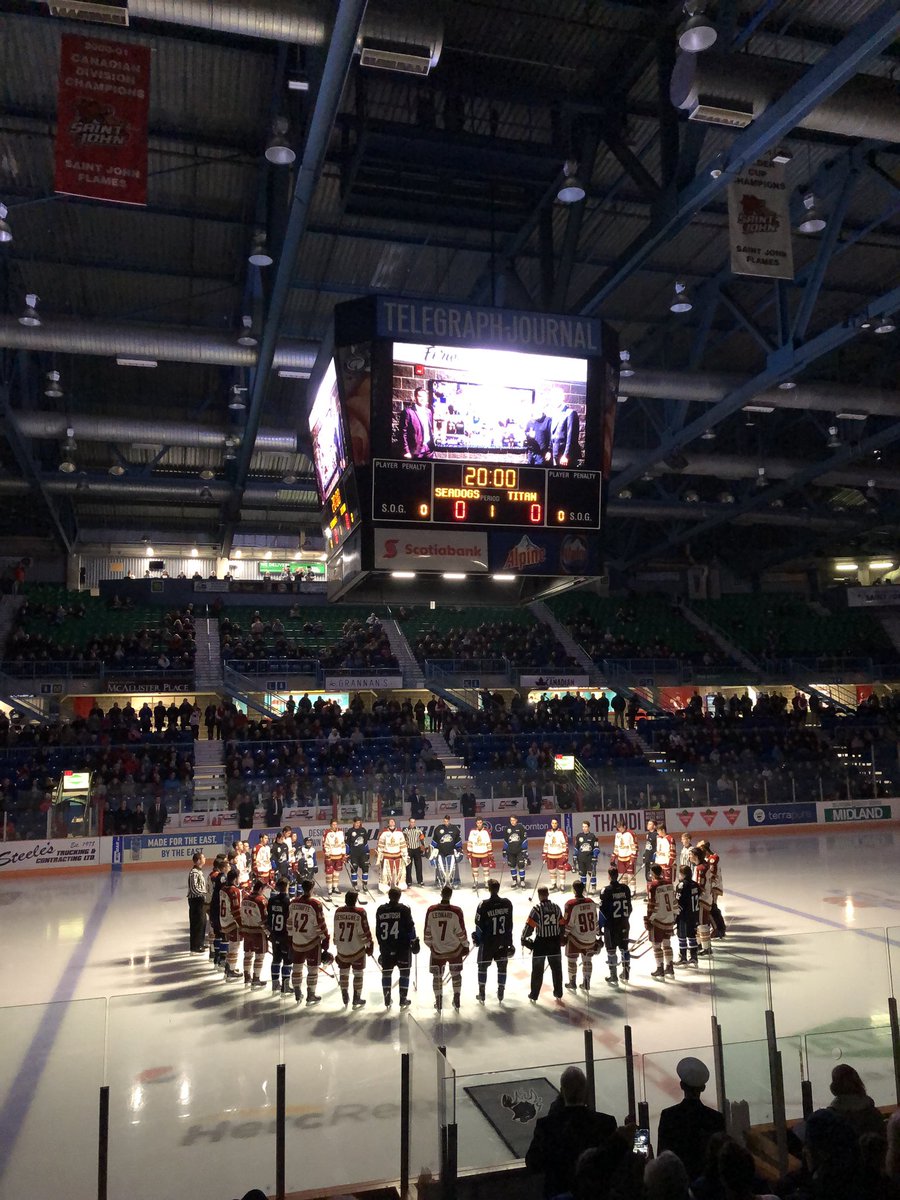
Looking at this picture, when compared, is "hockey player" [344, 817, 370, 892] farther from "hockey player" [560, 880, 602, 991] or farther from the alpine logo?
the alpine logo

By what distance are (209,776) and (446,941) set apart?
16.7m

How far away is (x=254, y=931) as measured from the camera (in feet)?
40.1

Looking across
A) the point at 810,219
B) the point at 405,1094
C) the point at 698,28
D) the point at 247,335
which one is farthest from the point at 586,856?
the point at 698,28

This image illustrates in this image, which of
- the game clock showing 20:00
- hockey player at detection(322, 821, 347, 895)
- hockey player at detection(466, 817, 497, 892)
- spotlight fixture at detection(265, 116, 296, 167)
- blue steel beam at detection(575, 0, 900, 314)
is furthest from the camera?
hockey player at detection(466, 817, 497, 892)

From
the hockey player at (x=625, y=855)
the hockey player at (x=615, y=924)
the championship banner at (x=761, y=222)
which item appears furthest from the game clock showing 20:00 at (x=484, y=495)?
the hockey player at (x=625, y=855)

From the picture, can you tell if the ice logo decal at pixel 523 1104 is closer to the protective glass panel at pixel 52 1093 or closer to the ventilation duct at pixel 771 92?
the protective glass panel at pixel 52 1093

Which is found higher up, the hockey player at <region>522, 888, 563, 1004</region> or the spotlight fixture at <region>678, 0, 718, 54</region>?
the spotlight fixture at <region>678, 0, 718, 54</region>

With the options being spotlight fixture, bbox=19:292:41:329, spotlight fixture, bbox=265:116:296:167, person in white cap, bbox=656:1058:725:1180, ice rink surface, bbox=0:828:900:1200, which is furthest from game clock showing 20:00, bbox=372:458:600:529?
spotlight fixture, bbox=19:292:41:329

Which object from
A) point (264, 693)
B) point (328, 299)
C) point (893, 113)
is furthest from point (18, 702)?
point (893, 113)

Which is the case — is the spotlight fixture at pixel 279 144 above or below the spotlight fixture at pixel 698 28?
above

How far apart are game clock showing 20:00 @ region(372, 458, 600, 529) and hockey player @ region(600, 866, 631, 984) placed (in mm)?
5259

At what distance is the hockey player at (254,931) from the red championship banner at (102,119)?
8.64 meters

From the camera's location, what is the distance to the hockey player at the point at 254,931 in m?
12.2

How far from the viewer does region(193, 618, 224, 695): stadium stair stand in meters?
30.4
